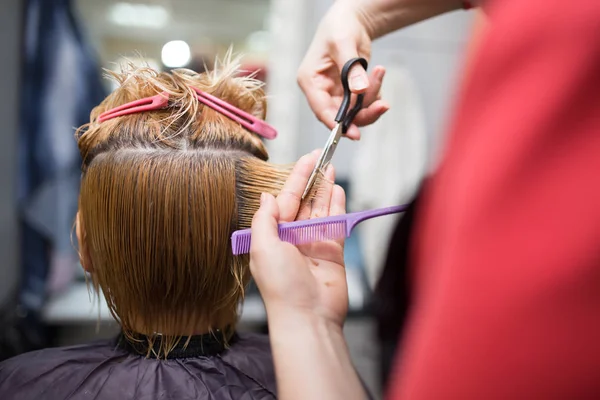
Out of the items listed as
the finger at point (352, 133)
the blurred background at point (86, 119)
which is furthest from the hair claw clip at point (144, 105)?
the blurred background at point (86, 119)

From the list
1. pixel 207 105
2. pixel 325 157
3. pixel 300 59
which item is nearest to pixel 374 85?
pixel 325 157

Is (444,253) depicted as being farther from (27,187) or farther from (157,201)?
(27,187)

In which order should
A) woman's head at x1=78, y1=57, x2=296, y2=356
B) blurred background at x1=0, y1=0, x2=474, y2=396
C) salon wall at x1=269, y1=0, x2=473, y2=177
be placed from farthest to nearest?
salon wall at x1=269, y1=0, x2=473, y2=177 → blurred background at x1=0, y1=0, x2=474, y2=396 → woman's head at x1=78, y1=57, x2=296, y2=356

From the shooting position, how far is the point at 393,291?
1254mm

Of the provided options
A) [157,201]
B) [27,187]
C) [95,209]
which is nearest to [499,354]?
[157,201]

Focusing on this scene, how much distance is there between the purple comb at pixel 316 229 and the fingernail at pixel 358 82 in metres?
0.24

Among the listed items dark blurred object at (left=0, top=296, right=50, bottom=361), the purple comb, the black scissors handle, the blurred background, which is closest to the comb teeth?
the purple comb

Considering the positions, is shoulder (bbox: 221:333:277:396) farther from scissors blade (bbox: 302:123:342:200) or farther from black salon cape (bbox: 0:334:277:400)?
scissors blade (bbox: 302:123:342:200)

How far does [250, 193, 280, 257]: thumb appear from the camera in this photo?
2.06 ft

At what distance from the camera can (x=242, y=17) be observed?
1.81m

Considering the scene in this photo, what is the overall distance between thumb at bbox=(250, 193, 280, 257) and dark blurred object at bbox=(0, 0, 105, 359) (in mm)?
1209

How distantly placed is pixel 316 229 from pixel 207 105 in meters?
0.33

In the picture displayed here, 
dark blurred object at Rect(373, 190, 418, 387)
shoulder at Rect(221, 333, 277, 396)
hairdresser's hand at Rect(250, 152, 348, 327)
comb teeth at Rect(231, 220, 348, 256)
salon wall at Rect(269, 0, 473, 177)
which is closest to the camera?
hairdresser's hand at Rect(250, 152, 348, 327)

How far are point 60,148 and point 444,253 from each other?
1711 mm
